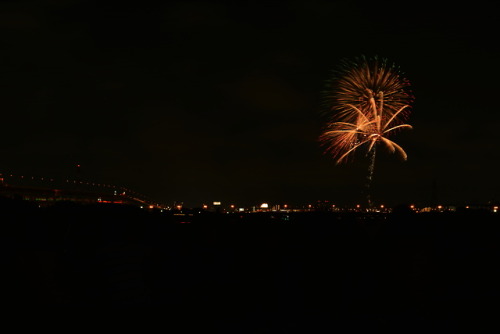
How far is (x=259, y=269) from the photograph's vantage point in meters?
14.3

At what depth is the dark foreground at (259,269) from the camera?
9.73 m

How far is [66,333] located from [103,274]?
1142mm

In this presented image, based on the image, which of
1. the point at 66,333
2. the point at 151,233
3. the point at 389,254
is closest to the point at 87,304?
the point at 66,333

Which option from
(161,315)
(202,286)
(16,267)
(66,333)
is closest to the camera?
(66,333)

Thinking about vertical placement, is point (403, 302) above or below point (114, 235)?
below

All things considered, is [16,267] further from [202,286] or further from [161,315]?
[202,286]

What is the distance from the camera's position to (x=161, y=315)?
10.6 m

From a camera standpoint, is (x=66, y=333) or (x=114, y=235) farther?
(x=114, y=235)

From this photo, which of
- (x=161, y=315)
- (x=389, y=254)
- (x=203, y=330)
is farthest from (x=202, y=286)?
(x=389, y=254)

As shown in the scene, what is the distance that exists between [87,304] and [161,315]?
1485mm

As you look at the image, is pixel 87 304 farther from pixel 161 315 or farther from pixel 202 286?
pixel 202 286

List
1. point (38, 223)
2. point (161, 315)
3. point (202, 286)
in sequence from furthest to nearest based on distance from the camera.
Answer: point (202, 286)
point (38, 223)
point (161, 315)

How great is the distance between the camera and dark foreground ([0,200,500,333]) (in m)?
9.73

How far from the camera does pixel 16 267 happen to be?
9781 millimetres
